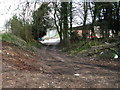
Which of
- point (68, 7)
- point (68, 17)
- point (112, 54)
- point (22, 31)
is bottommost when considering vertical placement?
point (112, 54)

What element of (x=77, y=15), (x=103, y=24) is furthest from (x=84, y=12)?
(x=103, y=24)

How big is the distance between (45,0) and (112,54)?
907 centimetres

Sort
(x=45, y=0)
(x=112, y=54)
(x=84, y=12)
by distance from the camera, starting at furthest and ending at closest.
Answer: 1. (x=84, y=12)
2. (x=45, y=0)
3. (x=112, y=54)

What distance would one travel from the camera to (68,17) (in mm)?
15258

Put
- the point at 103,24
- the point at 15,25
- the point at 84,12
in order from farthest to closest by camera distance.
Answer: the point at 103,24 < the point at 84,12 < the point at 15,25

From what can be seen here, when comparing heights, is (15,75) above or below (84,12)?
below

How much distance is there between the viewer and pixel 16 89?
2.59m

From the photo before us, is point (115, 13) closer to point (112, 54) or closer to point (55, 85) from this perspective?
point (112, 54)

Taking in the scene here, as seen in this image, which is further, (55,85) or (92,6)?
(92,6)

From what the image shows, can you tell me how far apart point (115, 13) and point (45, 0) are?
30.4ft

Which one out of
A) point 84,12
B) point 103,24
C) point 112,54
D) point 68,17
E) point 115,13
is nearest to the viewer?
point 112,54

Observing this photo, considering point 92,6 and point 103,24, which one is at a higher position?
point 92,6

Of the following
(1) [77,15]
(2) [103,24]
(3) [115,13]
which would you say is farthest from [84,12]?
(3) [115,13]

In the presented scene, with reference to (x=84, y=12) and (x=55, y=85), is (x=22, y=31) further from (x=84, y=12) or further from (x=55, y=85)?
(x=55, y=85)
